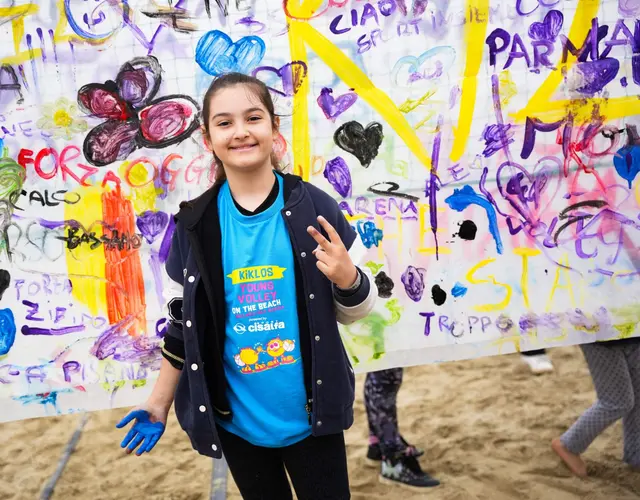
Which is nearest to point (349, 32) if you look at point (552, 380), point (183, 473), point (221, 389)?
point (221, 389)

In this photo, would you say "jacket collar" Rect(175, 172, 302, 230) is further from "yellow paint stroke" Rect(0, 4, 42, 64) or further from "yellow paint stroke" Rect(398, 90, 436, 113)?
"yellow paint stroke" Rect(0, 4, 42, 64)

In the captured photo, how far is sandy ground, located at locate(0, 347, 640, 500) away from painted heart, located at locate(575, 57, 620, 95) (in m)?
1.83

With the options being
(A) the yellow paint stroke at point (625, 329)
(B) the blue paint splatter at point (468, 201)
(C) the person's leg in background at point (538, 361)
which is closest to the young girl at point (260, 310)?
(B) the blue paint splatter at point (468, 201)

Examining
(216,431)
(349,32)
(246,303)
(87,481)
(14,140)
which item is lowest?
(87,481)

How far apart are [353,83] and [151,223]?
0.92 metres

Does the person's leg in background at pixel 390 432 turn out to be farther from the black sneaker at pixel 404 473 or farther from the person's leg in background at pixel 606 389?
the person's leg in background at pixel 606 389

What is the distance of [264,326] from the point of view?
2.17 m

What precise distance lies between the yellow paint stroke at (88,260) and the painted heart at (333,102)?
0.89 metres

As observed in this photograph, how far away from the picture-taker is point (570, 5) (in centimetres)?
309

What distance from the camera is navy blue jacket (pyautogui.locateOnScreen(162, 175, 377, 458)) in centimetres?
215

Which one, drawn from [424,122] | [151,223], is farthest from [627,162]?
[151,223]

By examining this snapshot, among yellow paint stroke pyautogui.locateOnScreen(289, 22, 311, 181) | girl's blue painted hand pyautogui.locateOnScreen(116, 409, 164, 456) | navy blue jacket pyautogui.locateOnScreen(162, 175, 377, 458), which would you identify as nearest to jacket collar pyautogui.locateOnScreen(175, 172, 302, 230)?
navy blue jacket pyautogui.locateOnScreen(162, 175, 377, 458)

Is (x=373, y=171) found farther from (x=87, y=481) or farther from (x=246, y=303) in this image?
(x=87, y=481)

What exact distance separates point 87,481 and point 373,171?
7.67 feet
